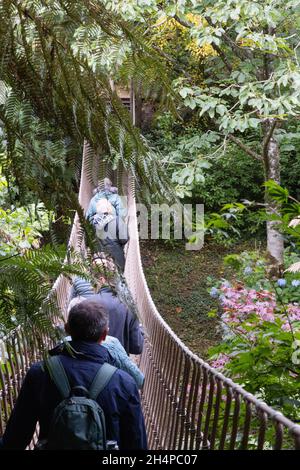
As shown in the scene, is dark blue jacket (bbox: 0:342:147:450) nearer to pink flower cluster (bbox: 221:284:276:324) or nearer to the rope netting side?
the rope netting side

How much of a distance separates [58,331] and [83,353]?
1.62ft

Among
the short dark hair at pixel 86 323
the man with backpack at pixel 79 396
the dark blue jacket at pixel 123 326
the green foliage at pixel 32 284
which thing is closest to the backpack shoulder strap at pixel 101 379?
the man with backpack at pixel 79 396

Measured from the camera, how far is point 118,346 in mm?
2650

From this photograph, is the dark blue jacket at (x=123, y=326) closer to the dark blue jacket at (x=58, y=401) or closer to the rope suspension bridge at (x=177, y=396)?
the rope suspension bridge at (x=177, y=396)

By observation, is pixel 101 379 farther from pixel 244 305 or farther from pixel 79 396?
pixel 244 305

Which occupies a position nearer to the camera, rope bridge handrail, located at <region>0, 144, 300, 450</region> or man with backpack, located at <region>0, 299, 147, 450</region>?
rope bridge handrail, located at <region>0, 144, 300, 450</region>

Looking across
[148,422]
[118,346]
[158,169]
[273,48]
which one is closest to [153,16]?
[273,48]

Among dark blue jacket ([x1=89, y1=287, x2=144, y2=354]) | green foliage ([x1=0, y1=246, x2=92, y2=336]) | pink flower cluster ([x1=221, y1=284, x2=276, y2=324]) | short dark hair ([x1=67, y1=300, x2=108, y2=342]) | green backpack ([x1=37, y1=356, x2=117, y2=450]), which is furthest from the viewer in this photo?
pink flower cluster ([x1=221, y1=284, x2=276, y2=324])

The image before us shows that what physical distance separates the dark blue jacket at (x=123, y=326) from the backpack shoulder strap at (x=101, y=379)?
1347mm

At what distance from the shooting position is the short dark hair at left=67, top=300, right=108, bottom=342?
86.7 inches

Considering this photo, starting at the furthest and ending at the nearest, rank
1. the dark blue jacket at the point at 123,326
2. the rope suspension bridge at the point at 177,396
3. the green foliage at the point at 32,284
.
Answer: the dark blue jacket at the point at 123,326 < the rope suspension bridge at the point at 177,396 < the green foliage at the point at 32,284

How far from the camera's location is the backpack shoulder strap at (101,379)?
6.68 ft

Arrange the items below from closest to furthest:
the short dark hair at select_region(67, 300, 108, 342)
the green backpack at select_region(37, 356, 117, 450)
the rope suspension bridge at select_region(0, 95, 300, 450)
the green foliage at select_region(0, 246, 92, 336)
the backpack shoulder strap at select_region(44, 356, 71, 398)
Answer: the green foliage at select_region(0, 246, 92, 336) < the rope suspension bridge at select_region(0, 95, 300, 450) < the green backpack at select_region(37, 356, 117, 450) < the backpack shoulder strap at select_region(44, 356, 71, 398) < the short dark hair at select_region(67, 300, 108, 342)

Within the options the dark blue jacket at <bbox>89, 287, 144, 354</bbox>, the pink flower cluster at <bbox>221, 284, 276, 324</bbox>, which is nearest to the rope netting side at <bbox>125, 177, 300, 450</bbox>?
the dark blue jacket at <bbox>89, 287, 144, 354</bbox>
